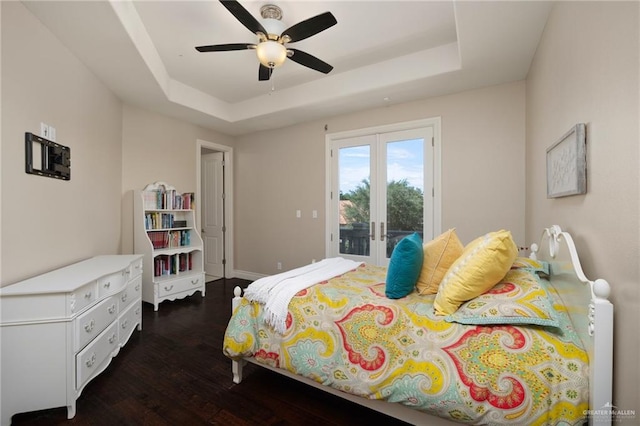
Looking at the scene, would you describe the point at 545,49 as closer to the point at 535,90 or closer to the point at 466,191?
the point at 535,90

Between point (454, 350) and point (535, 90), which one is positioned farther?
point (535, 90)

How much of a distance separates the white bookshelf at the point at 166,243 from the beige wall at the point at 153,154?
0.13 metres

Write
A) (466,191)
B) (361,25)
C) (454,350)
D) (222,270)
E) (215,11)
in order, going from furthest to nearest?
(222,270)
(466,191)
(361,25)
(215,11)
(454,350)

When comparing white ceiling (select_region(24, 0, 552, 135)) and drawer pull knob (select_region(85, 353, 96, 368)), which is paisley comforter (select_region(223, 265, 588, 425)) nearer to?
drawer pull knob (select_region(85, 353, 96, 368))

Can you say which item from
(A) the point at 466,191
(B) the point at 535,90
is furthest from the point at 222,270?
(B) the point at 535,90

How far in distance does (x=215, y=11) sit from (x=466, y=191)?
303 centimetres

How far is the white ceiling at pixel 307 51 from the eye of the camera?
213cm

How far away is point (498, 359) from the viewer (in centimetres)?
127

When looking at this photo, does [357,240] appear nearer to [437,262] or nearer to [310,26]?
[437,262]

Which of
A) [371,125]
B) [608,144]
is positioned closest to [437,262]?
[608,144]

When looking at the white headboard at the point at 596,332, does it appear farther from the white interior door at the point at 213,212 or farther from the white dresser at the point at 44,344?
the white interior door at the point at 213,212

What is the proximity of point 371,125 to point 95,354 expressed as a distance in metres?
3.60

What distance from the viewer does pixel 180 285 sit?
3.79 meters

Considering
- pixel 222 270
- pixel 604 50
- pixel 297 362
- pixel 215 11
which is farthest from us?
pixel 222 270
